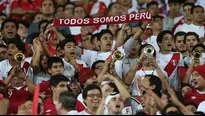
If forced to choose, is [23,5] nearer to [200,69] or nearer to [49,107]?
[200,69]

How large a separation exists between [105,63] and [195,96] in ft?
5.12

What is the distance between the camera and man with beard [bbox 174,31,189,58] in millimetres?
14883

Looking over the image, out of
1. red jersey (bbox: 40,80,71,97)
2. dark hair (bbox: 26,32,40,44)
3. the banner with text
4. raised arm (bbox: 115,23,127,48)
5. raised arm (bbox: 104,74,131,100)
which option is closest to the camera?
raised arm (bbox: 104,74,131,100)

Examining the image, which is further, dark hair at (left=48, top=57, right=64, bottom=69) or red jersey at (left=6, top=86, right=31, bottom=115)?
dark hair at (left=48, top=57, right=64, bottom=69)

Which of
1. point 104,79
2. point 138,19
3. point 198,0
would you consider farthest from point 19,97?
point 198,0

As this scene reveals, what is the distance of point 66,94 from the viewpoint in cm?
1171

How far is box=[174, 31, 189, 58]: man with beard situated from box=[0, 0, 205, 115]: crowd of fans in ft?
0.06

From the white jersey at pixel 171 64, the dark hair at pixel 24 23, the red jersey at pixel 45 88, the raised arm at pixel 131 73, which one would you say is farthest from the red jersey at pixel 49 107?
the dark hair at pixel 24 23

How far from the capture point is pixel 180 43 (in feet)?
49.1

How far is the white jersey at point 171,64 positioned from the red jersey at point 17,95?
97.0 inches

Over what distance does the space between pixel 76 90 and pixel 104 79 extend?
552mm

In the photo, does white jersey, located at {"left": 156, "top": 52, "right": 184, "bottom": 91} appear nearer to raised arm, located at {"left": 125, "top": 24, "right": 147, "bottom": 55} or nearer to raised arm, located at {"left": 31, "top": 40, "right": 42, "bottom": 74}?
raised arm, located at {"left": 125, "top": 24, "right": 147, "bottom": 55}

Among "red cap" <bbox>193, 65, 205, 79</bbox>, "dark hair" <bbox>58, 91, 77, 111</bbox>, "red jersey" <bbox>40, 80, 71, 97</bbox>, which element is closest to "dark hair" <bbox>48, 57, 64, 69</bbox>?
"red jersey" <bbox>40, 80, 71, 97</bbox>

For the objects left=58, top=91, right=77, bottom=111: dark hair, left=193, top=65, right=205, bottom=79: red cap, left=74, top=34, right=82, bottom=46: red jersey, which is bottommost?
left=58, top=91, right=77, bottom=111: dark hair
